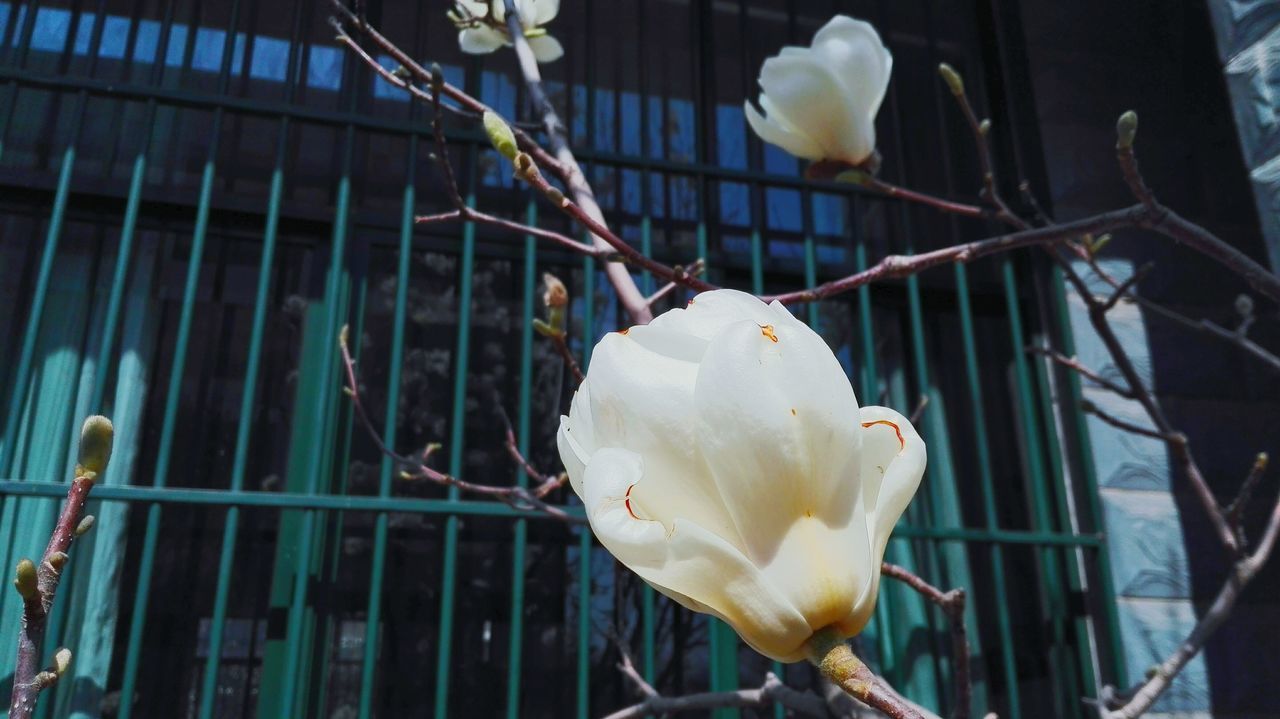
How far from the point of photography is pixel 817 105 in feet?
2.37

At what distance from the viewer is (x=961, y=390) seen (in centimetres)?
217

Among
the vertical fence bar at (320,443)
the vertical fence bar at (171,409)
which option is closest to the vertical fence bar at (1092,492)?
the vertical fence bar at (320,443)

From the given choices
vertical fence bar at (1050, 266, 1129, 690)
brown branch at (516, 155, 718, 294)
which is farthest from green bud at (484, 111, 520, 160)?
vertical fence bar at (1050, 266, 1129, 690)

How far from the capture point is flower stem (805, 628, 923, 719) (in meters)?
0.28

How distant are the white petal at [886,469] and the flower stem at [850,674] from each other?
0.14 feet

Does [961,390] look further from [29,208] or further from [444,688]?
[29,208]

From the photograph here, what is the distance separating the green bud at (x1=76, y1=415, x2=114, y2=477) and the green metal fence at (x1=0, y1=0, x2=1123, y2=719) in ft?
3.95

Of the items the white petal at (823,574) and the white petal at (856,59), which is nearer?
the white petal at (823,574)

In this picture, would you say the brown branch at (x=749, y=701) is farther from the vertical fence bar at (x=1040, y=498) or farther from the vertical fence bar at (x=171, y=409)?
the vertical fence bar at (x=1040, y=498)

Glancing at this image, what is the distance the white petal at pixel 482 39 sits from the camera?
3.24 ft

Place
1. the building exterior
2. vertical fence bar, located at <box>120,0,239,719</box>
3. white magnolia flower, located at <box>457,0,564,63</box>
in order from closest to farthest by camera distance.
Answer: white magnolia flower, located at <box>457,0,564,63</box>, vertical fence bar, located at <box>120,0,239,719</box>, the building exterior

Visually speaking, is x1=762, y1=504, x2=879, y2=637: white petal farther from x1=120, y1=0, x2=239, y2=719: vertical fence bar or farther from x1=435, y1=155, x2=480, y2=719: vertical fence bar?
x1=120, y1=0, x2=239, y2=719: vertical fence bar

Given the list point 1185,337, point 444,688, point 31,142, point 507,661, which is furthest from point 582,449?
point 1185,337

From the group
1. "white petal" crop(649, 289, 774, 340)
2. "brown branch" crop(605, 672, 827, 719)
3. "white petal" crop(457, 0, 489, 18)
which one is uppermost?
"white petal" crop(457, 0, 489, 18)
